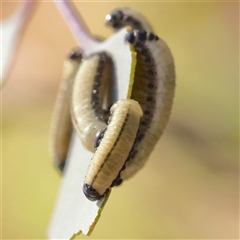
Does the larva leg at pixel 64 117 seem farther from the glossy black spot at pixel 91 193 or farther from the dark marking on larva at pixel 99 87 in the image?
the glossy black spot at pixel 91 193

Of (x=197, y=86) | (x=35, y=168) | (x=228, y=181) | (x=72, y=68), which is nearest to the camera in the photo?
(x=72, y=68)

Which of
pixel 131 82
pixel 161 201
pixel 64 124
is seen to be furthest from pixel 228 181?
pixel 131 82

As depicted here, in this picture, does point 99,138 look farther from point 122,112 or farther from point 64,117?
point 64,117

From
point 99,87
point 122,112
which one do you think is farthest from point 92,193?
point 99,87

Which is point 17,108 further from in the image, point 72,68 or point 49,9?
point 72,68

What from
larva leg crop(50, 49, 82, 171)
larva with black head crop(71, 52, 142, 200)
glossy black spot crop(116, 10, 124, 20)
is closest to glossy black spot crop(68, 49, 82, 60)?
larva leg crop(50, 49, 82, 171)

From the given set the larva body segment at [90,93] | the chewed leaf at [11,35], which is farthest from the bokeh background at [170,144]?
the larva body segment at [90,93]

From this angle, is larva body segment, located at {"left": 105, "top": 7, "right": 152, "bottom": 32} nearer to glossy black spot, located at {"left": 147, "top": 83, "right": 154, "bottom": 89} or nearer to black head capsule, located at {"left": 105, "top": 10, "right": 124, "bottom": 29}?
black head capsule, located at {"left": 105, "top": 10, "right": 124, "bottom": 29}
